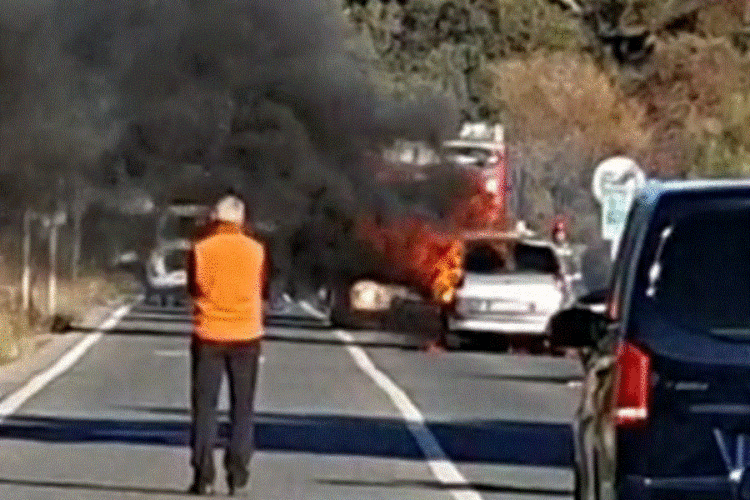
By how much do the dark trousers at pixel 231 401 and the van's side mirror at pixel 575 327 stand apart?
5780 mm

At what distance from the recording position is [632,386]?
1220 cm

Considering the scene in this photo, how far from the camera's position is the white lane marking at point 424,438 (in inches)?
787

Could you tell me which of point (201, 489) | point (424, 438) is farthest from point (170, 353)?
point (201, 489)

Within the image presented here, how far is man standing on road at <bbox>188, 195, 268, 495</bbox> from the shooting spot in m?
19.5

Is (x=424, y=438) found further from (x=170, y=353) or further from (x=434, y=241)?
(x=434, y=241)

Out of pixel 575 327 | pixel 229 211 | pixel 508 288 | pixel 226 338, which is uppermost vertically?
pixel 229 211

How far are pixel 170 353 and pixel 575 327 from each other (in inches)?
1112

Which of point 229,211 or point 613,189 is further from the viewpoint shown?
point 613,189

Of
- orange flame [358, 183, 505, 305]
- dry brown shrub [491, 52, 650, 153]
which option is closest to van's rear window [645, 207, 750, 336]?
orange flame [358, 183, 505, 305]

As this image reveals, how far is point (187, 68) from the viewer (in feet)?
107

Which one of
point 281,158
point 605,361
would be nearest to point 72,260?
point 281,158

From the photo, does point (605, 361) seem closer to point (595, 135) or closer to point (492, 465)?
point (492, 465)

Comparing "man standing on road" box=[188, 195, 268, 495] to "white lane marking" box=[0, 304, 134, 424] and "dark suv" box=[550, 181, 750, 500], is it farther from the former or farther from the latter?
"dark suv" box=[550, 181, 750, 500]

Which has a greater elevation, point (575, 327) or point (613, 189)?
point (575, 327)
